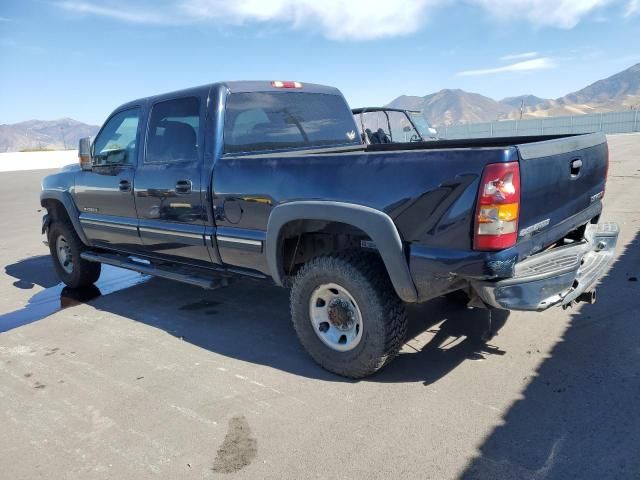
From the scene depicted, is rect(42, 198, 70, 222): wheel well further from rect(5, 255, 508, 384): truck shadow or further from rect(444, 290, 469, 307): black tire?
rect(444, 290, 469, 307): black tire

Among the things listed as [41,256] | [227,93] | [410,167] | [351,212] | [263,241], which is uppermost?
[227,93]

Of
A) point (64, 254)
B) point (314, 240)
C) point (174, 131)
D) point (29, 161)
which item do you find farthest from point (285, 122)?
point (29, 161)

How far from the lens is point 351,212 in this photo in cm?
310

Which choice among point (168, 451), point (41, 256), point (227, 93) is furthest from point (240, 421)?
point (41, 256)

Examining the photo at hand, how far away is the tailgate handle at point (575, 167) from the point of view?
3229 mm

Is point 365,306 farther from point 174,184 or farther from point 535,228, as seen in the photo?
point 174,184

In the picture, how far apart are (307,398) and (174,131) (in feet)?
8.67

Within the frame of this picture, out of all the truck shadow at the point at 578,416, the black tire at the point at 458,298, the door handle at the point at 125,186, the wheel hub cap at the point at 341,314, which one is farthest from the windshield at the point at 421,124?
the wheel hub cap at the point at 341,314

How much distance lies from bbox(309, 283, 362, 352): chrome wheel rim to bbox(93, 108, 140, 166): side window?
2.49 meters

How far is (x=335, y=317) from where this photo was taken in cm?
349

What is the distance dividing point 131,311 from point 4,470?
2512 mm

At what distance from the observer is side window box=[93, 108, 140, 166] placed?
16.2 ft

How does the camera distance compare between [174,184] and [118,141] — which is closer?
[174,184]

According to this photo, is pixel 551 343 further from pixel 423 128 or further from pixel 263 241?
pixel 423 128
